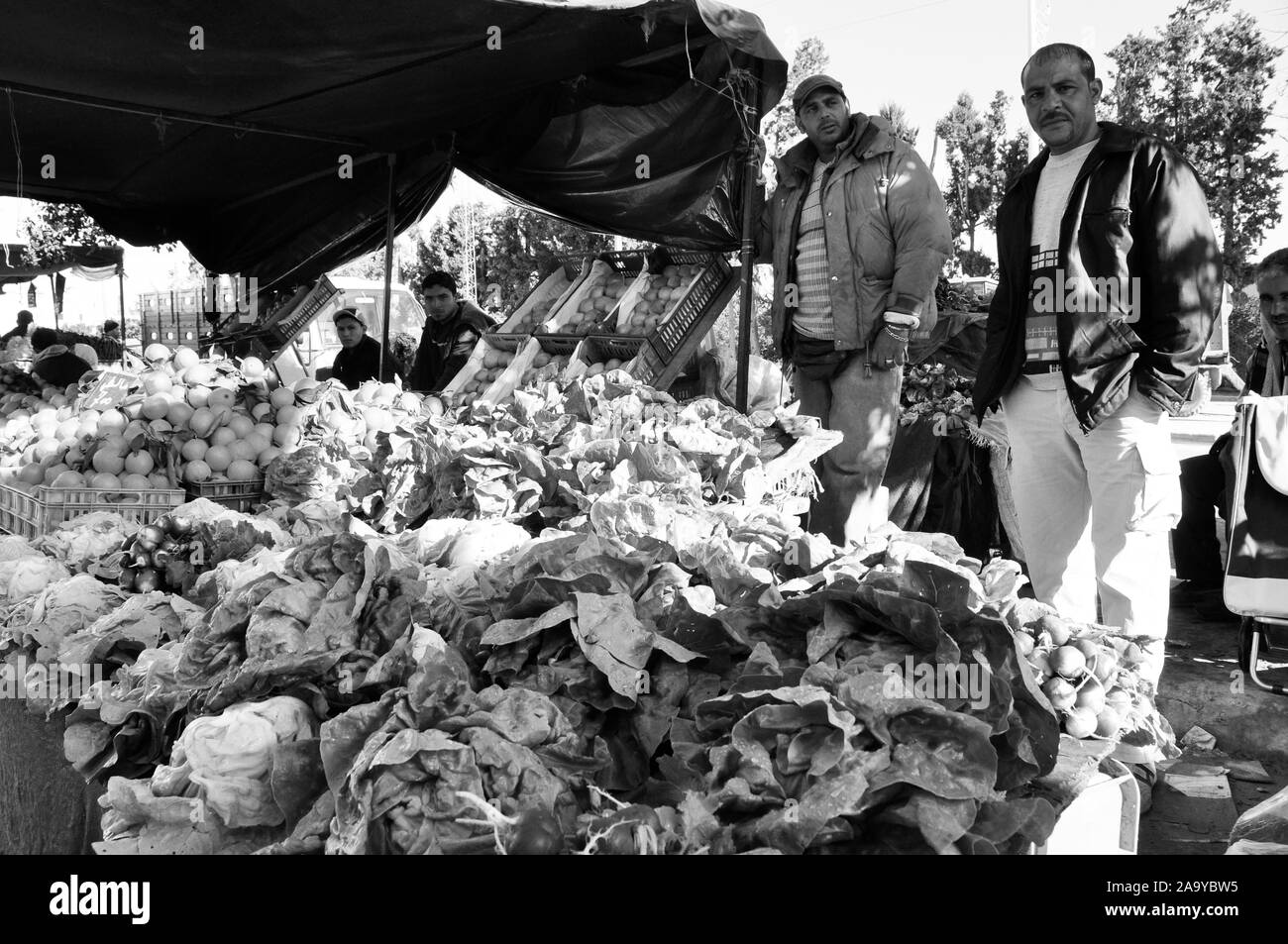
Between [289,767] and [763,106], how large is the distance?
13.2 ft

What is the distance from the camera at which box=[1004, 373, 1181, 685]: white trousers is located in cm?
310

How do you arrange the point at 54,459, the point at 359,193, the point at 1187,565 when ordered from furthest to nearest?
1. the point at 359,193
2. the point at 1187,565
3. the point at 54,459

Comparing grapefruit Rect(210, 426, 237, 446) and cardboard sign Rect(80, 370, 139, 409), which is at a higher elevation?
cardboard sign Rect(80, 370, 139, 409)

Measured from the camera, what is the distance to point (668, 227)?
550 centimetres

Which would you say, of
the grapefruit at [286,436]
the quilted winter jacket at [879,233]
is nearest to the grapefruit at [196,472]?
the grapefruit at [286,436]

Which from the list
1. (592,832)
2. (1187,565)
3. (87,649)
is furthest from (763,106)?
(592,832)

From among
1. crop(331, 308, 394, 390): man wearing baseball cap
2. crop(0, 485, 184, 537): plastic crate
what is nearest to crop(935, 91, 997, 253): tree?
crop(331, 308, 394, 390): man wearing baseball cap

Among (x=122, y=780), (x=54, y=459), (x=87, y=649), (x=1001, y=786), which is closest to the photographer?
(x=1001, y=786)

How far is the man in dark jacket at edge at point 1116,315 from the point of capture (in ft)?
9.97

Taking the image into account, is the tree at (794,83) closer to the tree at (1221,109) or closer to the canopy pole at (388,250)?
the tree at (1221,109)

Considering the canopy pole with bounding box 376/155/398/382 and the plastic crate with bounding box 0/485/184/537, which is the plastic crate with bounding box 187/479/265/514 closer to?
the plastic crate with bounding box 0/485/184/537

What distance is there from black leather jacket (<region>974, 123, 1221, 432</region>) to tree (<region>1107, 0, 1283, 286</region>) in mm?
19318

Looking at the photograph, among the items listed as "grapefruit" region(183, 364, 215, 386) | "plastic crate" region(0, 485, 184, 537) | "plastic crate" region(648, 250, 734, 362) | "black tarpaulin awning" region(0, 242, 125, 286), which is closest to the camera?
"plastic crate" region(0, 485, 184, 537)
